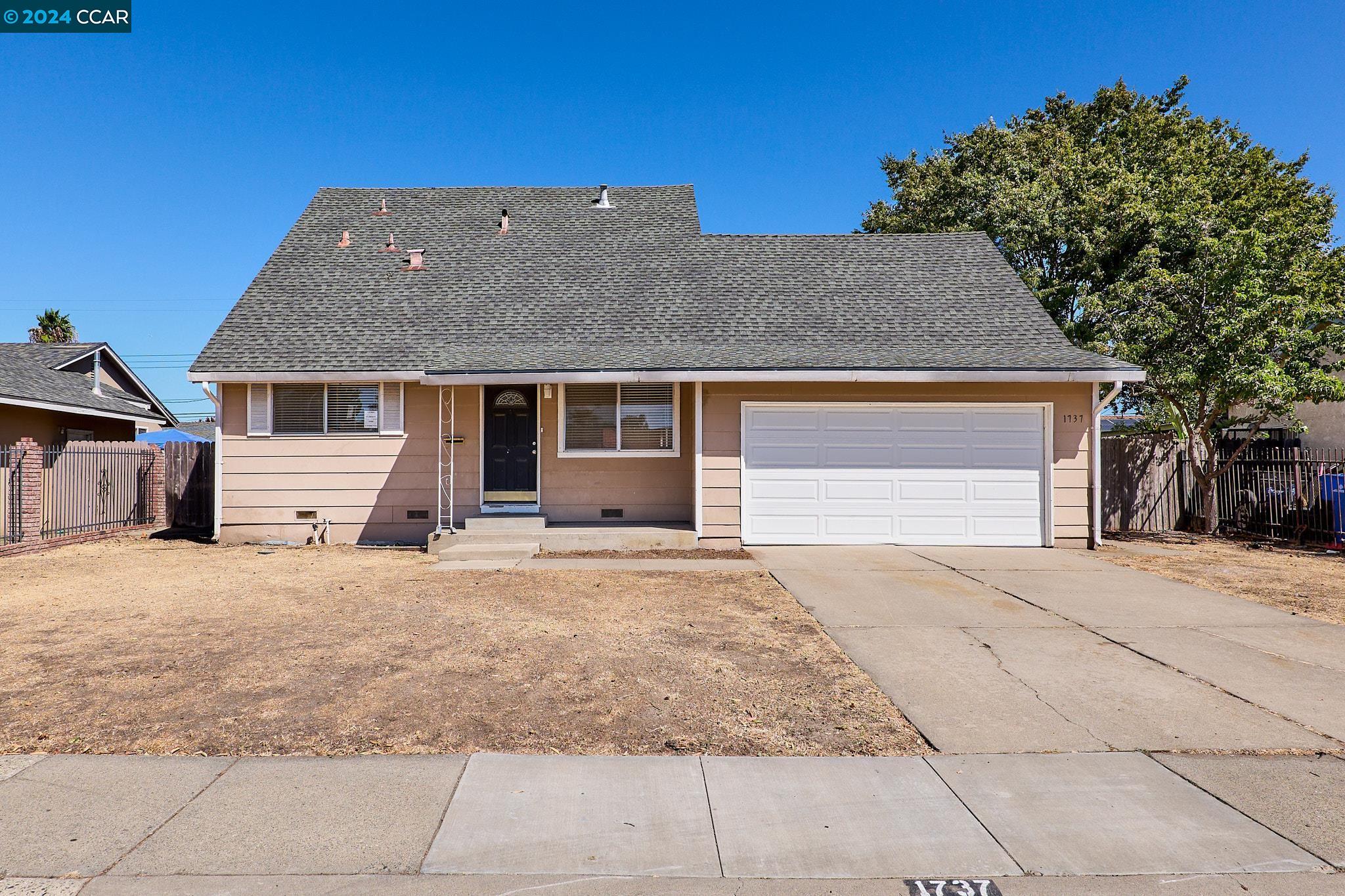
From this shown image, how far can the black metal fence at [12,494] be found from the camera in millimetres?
11117

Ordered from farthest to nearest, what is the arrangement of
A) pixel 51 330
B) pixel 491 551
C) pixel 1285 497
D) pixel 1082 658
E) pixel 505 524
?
pixel 51 330 → pixel 1285 497 → pixel 505 524 → pixel 491 551 → pixel 1082 658

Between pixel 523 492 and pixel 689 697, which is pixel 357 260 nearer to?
pixel 523 492

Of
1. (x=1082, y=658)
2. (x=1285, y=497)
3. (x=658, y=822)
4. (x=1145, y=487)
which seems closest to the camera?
(x=658, y=822)

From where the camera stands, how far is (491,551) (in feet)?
33.4

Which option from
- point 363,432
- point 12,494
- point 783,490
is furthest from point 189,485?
point 783,490

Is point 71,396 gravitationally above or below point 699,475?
above

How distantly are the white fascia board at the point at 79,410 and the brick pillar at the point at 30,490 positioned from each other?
3819 mm

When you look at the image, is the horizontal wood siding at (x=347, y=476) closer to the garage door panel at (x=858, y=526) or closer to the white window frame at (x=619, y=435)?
the white window frame at (x=619, y=435)

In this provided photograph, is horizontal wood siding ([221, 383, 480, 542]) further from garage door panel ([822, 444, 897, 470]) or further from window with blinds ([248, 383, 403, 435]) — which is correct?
garage door panel ([822, 444, 897, 470])

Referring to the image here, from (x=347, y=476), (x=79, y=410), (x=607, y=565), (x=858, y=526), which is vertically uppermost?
(x=79, y=410)

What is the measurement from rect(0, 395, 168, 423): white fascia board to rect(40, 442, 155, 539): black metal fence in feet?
8.71

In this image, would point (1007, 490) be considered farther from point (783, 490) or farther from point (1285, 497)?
point (1285, 497)

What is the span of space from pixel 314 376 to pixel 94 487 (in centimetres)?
533

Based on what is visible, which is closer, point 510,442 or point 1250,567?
point 1250,567
